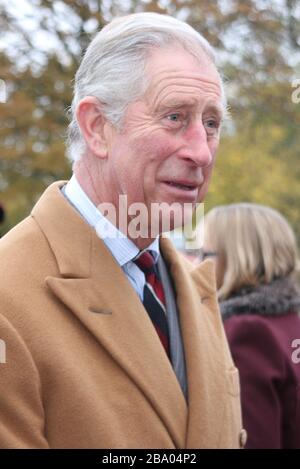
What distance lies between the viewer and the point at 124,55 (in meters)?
2.18

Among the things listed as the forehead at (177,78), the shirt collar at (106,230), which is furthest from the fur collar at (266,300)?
the forehead at (177,78)

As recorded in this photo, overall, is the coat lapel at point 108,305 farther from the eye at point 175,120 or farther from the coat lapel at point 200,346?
the eye at point 175,120

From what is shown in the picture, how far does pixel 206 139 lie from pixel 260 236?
5.48 feet

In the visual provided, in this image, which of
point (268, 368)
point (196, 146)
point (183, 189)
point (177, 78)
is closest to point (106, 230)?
point (183, 189)

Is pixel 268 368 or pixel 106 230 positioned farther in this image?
pixel 268 368

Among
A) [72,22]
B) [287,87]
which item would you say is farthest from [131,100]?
[287,87]

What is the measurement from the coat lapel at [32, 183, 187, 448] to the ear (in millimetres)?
177

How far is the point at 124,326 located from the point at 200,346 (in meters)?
0.31

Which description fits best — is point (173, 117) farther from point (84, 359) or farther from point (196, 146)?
point (84, 359)

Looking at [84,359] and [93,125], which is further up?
[93,125]

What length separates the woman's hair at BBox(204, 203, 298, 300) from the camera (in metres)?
3.78

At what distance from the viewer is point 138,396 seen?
81.5 inches

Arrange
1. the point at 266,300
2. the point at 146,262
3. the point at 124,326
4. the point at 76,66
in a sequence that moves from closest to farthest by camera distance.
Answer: the point at 124,326, the point at 146,262, the point at 266,300, the point at 76,66

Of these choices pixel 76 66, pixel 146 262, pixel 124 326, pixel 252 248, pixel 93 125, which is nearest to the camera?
pixel 124 326
